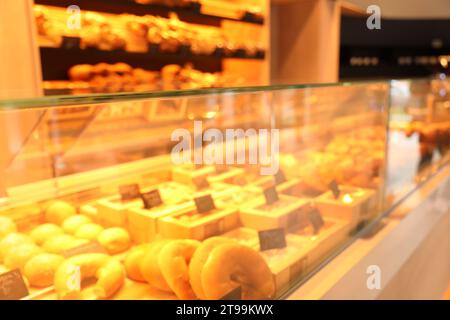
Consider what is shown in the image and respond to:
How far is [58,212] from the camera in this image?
3.26 ft

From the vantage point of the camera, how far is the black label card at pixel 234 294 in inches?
31.0

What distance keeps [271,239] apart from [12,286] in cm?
56

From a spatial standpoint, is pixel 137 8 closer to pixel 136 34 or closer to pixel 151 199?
pixel 136 34

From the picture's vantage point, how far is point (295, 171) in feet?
4.57

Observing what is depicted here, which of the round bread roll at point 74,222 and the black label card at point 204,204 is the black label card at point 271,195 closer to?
the black label card at point 204,204

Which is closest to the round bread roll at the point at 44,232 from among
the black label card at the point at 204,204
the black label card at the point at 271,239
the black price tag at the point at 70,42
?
the black label card at the point at 204,204

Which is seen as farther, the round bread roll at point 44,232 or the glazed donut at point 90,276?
the round bread roll at point 44,232

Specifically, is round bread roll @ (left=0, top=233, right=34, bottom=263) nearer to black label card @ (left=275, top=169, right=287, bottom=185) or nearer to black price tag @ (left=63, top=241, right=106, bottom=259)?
black price tag @ (left=63, top=241, right=106, bottom=259)

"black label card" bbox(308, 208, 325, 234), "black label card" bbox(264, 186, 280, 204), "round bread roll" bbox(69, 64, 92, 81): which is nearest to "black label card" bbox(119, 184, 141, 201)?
"black label card" bbox(264, 186, 280, 204)

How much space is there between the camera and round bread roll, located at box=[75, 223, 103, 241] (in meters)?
0.92

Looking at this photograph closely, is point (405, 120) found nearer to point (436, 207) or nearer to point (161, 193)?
point (436, 207)

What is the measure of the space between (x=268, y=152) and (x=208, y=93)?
1.90 ft

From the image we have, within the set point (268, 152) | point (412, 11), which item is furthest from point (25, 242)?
point (412, 11)

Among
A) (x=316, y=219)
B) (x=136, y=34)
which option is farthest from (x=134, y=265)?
(x=136, y=34)
